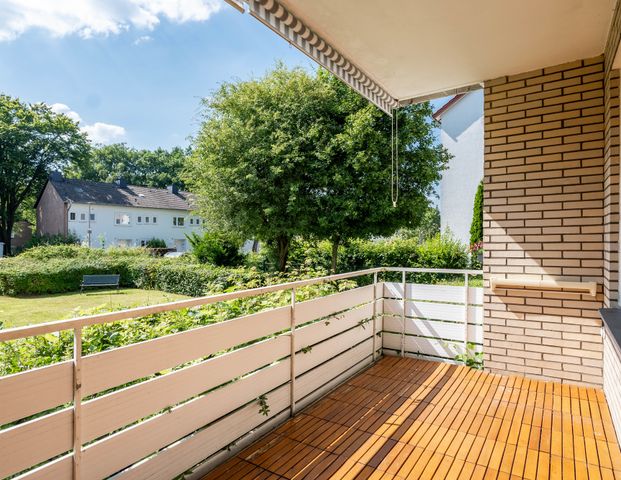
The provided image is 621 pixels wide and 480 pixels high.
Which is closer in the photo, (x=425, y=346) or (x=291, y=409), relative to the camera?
(x=291, y=409)

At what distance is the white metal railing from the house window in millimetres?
28962

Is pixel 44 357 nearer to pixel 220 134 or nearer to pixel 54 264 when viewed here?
pixel 220 134

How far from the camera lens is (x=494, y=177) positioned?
371 centimetres

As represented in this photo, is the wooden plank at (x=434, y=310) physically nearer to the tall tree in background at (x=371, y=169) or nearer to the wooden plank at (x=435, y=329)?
the wooden plank at (x=435, y=329)

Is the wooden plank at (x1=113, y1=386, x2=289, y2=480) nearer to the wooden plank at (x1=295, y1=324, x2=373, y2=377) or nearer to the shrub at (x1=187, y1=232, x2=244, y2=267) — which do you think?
the wooden plank at (x1=295, y1=324, x2=373, y2=377)

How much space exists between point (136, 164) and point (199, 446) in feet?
169

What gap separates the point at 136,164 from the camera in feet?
157

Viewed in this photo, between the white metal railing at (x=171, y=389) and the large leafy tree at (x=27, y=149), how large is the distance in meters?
31.9

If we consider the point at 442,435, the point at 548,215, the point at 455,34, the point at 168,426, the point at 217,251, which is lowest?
the point at 442,435

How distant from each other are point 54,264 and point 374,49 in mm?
13716

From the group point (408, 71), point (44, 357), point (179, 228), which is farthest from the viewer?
point (179, 228)

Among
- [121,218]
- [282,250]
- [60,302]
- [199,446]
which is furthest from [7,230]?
[199,446]

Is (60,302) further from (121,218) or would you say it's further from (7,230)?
(7,230)

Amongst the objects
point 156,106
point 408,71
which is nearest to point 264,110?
point 408,71
